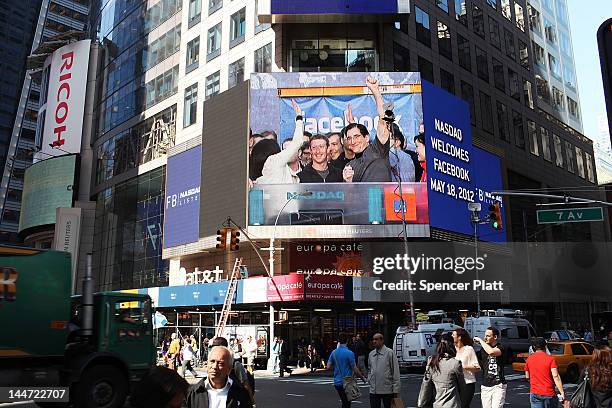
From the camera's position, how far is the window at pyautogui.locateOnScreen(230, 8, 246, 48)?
47997mm

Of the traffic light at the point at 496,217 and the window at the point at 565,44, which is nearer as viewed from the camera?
the traffic light at the point at 496,217

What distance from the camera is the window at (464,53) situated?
52781 mm

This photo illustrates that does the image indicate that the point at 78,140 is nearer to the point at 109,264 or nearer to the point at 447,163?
the point at 109,264

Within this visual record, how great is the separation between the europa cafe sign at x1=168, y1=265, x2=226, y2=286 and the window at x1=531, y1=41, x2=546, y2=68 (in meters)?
44.6

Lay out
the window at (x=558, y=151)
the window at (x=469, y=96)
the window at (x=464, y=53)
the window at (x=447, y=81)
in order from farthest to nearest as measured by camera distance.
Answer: the window at (x=558, y=151) → the window at (x=464, y=53) → the window at (x=469, y=96) → the window at (x=447, y=81)

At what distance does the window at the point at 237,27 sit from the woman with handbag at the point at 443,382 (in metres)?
43.5

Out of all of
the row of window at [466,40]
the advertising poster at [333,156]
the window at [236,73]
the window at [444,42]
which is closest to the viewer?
the advertising poster at [333,156]

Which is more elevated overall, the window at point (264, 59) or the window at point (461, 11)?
the window at point (461, 11)

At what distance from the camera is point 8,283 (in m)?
12.6

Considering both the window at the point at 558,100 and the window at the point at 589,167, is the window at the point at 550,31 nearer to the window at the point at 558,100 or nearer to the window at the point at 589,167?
the window at the point at 558,100

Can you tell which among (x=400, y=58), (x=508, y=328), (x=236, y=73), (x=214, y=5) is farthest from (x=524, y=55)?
(x=508, y=328)

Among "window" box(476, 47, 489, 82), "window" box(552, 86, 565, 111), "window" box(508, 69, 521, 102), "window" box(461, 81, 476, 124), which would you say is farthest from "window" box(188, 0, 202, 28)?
"window" box(552, 86, 565, 111)

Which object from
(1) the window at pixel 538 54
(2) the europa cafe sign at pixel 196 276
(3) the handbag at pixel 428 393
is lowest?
(3) the handbag at pixel 428 393

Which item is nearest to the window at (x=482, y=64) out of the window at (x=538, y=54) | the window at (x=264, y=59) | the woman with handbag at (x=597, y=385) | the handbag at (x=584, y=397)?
the window at (x=538, y=54)
